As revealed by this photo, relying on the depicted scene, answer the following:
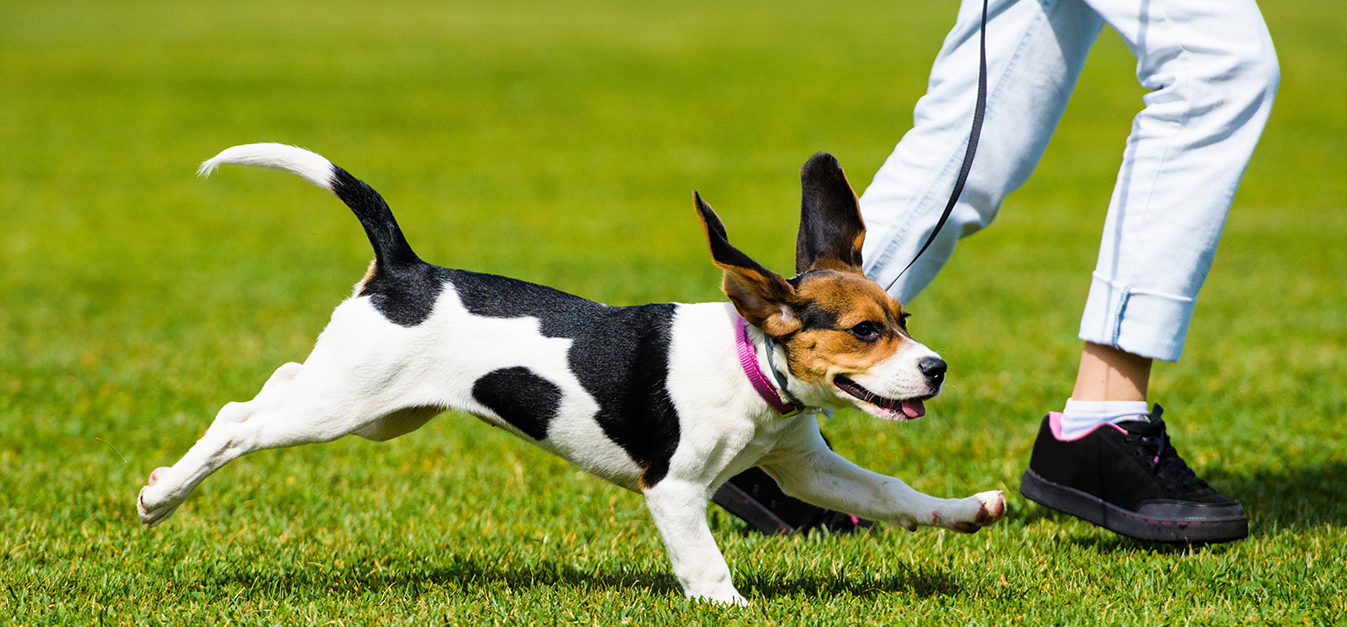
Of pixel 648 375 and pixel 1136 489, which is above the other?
pixel 648 375

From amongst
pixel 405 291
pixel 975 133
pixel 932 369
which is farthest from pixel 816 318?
pixel 405 291

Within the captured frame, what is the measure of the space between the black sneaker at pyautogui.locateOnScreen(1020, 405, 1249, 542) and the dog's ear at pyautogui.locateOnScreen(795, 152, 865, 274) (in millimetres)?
1066

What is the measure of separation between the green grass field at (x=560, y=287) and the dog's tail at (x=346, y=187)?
3.19 feet

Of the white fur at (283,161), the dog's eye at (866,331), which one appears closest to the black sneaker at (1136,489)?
the dog's eye at (866,331)

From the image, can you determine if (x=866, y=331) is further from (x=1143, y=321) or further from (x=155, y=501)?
(x=155, y=501)

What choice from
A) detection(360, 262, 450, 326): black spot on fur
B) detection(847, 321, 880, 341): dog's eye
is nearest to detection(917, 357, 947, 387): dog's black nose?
detection(847, 321, 880, 341): dog's eye

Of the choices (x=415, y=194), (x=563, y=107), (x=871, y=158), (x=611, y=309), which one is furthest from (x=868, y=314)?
(x=563, y=107)

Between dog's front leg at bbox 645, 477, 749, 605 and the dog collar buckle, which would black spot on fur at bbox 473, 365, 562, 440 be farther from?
the dog collar buckle

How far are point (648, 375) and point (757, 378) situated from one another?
0.29 m

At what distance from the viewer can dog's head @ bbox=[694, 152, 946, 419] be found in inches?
128

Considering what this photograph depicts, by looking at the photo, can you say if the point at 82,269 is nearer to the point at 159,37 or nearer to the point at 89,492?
the point at 89,492

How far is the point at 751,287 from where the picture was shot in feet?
10.7

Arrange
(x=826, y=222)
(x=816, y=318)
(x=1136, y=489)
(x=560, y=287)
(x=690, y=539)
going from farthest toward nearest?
(x=560, y=287) → (x=1136, y=489) → (x=826, y=222) → (x=690, y=539) → (x=816, y=318)

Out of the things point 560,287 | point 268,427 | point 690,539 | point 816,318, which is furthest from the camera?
point 560,287
